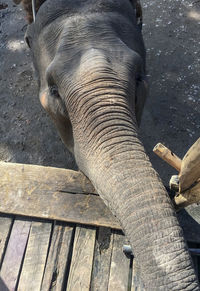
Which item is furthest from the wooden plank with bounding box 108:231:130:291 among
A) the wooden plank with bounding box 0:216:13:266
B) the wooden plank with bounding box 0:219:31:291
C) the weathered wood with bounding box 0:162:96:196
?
the wooden plank with bounding box 0:216:13:266

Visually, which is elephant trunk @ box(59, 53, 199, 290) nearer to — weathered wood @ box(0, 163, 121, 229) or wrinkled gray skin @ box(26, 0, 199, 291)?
wrinkled gray skin @ box(26, 0, 199, 291)

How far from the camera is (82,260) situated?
2.67 metres

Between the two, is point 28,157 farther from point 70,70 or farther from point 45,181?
point 70,70

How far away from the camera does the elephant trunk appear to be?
1646mm

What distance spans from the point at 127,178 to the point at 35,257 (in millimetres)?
1310

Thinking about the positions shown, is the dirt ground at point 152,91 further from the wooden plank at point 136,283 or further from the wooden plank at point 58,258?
the wooden plank at point 136,283

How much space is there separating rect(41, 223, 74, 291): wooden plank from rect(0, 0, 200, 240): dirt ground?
1313 millimetres

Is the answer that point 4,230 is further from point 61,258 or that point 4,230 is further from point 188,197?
point 188,197

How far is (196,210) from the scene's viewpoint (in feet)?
10.1

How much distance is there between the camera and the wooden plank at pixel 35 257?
2.56 m

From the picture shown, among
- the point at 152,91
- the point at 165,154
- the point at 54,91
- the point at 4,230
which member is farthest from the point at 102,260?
the point at 152,91

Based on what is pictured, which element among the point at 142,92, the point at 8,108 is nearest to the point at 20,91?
the point at 8,108

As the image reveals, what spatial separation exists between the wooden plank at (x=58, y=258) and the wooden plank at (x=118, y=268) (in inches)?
15.8

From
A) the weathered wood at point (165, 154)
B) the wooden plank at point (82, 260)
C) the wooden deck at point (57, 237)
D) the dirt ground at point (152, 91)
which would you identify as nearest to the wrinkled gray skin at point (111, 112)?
the weathered wood at point (165, 154)
